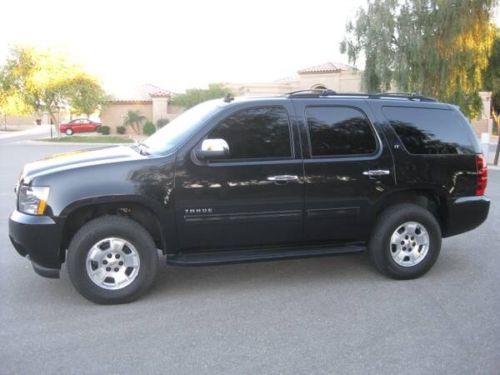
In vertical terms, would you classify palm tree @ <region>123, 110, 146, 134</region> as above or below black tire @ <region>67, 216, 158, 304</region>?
above

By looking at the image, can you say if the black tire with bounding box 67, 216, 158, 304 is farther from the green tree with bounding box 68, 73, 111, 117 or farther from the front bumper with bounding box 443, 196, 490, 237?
the green tree with bounding box 68, 73, 111, 117

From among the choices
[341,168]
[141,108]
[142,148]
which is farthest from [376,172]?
[141,108]

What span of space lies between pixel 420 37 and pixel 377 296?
62.4 feet

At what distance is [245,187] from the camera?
498 centimetres

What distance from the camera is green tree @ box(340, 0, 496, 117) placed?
21109 millimetres

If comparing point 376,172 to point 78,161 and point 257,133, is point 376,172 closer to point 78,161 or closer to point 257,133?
point 257,133

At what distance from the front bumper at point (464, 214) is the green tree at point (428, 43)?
17165 millimetres

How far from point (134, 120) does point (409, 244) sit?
1514 inches

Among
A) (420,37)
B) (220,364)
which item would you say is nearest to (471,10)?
(420,37)

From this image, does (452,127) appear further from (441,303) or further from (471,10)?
(471,10)

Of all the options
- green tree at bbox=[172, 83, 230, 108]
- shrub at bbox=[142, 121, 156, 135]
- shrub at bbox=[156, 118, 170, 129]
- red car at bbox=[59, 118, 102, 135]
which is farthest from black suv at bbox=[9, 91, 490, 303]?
red car at bbox=[59, 118, 102, 135]

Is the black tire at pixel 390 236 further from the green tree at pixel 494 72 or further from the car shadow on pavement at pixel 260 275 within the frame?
the green tree at pixel 494 72

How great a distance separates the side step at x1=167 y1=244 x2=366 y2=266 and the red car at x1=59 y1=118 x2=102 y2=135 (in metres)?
41.8

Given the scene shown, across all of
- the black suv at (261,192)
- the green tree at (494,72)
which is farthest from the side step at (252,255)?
the green tree at (494,72)
